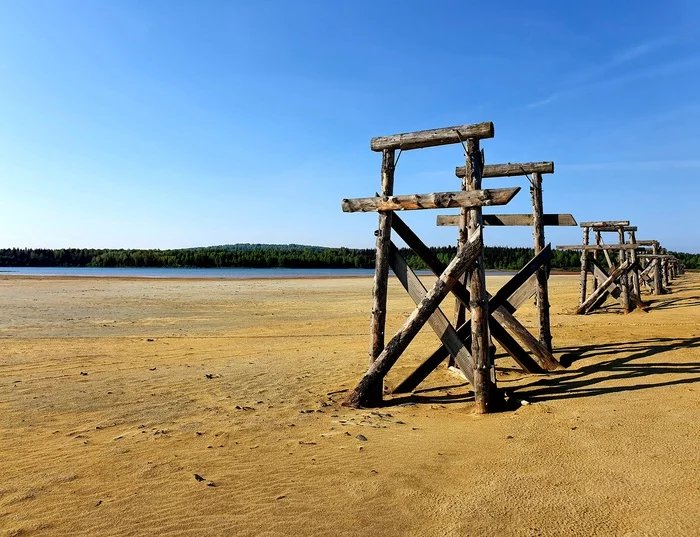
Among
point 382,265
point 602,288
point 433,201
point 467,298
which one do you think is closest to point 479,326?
point 467,298

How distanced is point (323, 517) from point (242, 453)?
1562 mm

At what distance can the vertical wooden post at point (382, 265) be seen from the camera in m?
6.95

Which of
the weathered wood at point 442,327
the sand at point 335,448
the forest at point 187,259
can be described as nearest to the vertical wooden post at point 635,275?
the sand at point 335,448

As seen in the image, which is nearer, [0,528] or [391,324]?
[0,528]

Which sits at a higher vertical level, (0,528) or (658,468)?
(658,468)

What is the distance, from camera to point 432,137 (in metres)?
6.73

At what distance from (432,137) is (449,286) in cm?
205

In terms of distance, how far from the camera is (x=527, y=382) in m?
7.55

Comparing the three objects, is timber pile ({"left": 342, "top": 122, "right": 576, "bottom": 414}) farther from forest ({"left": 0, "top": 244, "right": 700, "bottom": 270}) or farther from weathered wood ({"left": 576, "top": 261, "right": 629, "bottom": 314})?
forest ({"left": 0, "top": 244, "right": 700, "bottom": 270})

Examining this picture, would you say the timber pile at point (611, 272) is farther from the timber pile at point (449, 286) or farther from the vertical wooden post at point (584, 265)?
the timber pile at point (449, 286)

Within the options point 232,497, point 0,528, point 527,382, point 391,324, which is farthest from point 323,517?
point 391,324

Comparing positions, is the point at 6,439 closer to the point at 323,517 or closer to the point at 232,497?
the point at 232,497

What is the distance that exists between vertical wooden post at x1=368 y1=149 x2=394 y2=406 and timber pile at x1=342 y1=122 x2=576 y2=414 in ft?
0.05

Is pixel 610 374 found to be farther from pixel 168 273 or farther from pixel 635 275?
pixel 168 273
